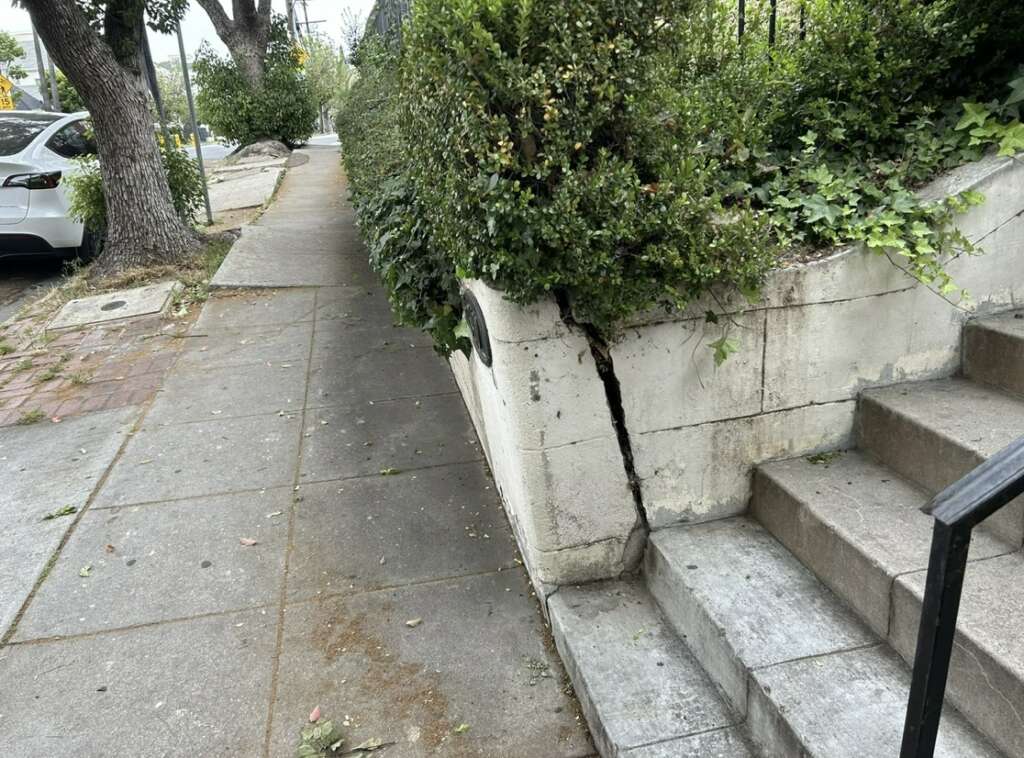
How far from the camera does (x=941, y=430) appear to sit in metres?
2.37

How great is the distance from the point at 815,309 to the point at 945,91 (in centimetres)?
121

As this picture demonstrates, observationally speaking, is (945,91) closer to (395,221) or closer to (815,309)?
(815,309)

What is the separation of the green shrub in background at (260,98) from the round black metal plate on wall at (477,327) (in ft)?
58.3

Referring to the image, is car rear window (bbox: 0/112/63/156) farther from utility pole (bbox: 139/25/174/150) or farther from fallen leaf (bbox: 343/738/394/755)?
fallen leaf (bbox: 343/738/394/755)

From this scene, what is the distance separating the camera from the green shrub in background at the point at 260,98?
18.3m

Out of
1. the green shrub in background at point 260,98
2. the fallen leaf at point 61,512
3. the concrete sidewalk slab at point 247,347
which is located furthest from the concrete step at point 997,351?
the green shrub in background at point 260,98

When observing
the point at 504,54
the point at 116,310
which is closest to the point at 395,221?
the point at 504,54

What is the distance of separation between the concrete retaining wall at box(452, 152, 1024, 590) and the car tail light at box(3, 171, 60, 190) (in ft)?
25.5

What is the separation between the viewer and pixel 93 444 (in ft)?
14.8

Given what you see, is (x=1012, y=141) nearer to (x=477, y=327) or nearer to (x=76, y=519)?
(x=477, y=327)

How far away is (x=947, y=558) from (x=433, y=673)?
73.3 inches

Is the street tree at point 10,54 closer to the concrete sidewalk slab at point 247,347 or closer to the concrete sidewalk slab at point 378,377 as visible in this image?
the concrete sidewalk slab at point 247,347

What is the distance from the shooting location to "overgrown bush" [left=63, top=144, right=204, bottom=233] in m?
8.15

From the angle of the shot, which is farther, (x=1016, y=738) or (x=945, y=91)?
(x=945, y=91)
